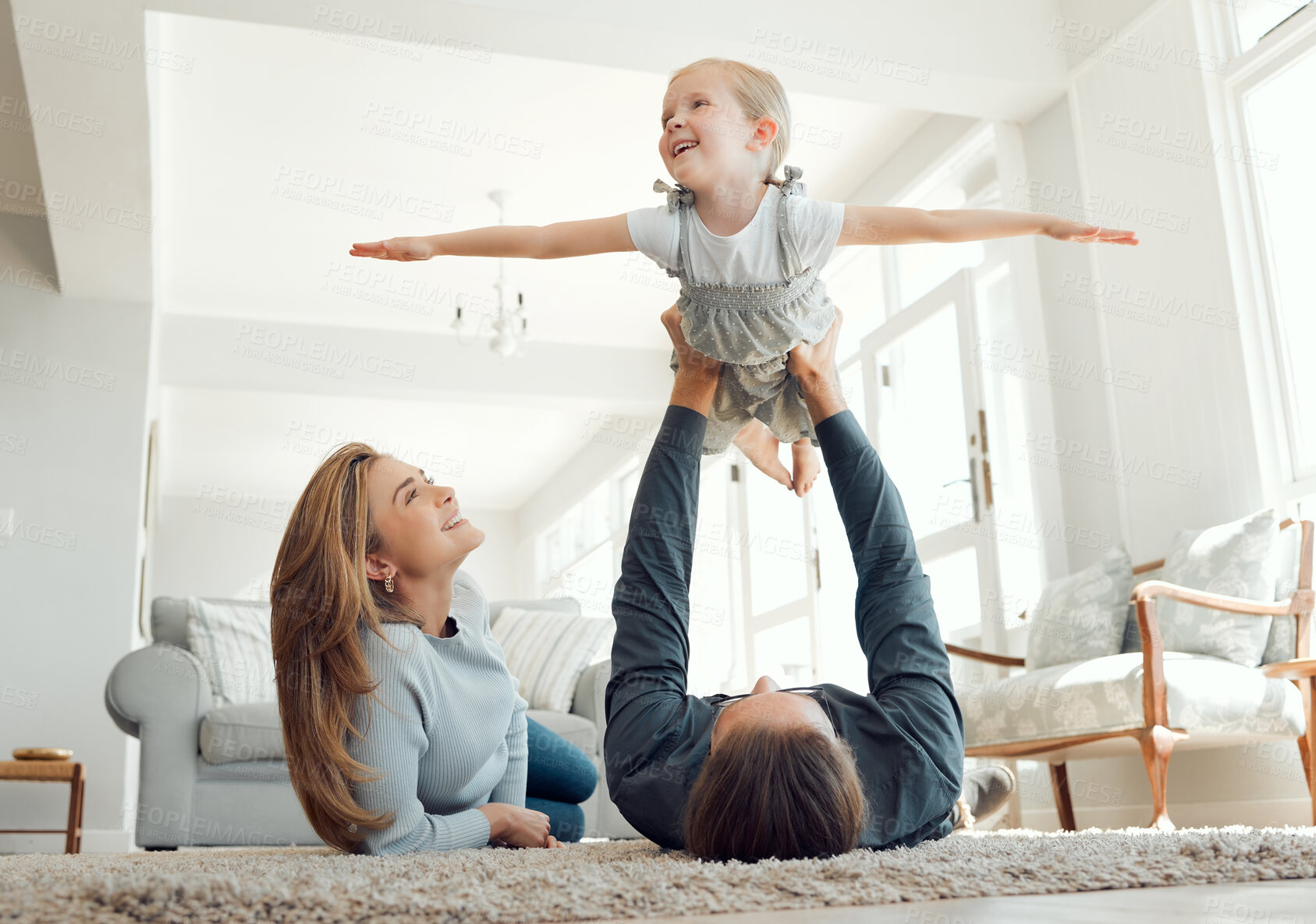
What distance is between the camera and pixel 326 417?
27.9ft

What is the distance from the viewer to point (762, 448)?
2322 mm

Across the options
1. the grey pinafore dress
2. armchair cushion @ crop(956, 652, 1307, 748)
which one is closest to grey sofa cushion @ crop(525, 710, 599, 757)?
armchair cushion @ crop(956, 652, 1307, 748)

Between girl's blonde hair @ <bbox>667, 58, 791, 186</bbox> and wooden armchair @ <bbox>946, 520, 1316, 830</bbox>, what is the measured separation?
4.72 feet

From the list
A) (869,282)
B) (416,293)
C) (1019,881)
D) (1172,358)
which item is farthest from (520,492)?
(1019,881)

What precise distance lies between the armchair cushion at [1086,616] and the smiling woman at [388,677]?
1.95 meters

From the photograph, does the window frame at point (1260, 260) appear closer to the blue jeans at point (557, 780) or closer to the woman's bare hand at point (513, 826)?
the blue jeans at point (557, 780)

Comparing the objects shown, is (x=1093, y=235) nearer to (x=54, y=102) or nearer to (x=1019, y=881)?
(x=1019, y=881)

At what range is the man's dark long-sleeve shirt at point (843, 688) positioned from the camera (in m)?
1.44

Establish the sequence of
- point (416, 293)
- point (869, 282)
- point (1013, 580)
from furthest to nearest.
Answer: point (416, 293) < point (869, 282) < point (1013, 580)

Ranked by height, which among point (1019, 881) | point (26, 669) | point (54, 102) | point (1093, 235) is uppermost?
point (54, 102)

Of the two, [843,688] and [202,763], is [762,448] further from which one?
[202,763]

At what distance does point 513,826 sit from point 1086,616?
6.90 ft

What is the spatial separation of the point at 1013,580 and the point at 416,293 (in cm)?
382

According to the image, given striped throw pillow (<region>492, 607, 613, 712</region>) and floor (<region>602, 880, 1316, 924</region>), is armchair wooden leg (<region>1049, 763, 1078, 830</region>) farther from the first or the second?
floor (<region>602, 880, 1316, 924</region>)
